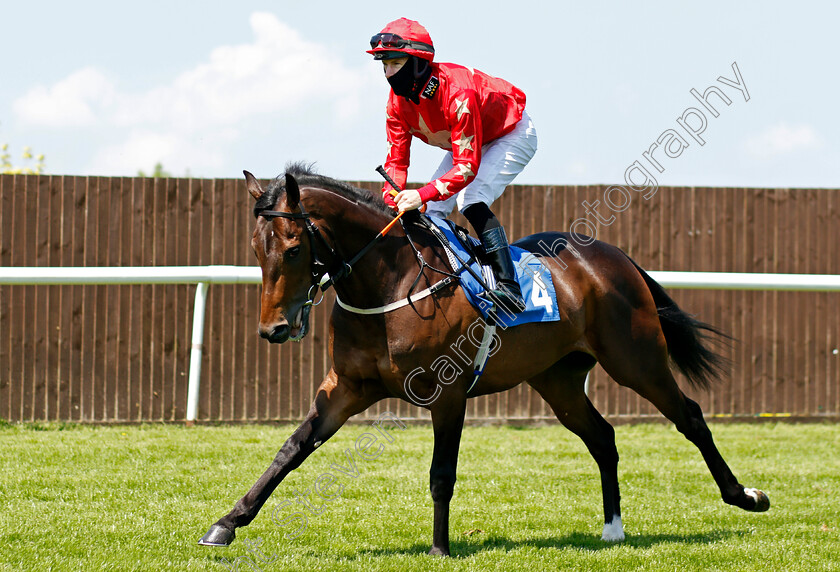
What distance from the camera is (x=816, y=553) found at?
430 cm

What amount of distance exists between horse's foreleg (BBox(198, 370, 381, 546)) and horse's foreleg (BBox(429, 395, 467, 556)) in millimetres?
355

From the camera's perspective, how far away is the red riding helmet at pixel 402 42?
13.9 feet

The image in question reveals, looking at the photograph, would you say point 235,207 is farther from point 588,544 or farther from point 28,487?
point 588,544

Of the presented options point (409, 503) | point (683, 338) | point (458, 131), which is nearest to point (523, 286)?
point (458, 131)

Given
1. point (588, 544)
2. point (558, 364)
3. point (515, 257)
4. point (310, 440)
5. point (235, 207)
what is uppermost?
point (235, 207)

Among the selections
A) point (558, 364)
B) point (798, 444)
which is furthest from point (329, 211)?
point (798, 444)

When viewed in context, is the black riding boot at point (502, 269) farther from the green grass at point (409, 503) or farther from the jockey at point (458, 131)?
the green grass at point (409, 503)

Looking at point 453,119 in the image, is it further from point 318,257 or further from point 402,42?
point 318,257

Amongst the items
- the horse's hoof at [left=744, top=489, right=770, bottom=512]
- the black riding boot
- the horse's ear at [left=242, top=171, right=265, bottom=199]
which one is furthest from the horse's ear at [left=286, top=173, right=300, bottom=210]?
the horse's hoof at [left=744, top=489, right=770, bottom=512]

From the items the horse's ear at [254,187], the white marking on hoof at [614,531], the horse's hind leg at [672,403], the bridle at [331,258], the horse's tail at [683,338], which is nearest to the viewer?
the bridle at [331,258]

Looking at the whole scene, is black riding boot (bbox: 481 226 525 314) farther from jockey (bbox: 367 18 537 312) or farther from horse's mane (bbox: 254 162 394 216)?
horse's mane (bbox: 254 162 394 216)

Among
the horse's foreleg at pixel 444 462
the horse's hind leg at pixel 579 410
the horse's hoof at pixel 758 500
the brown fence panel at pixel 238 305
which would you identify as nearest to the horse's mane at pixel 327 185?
the horse's foreleg at pixel 444 462

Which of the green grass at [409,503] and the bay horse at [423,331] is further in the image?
the green grass at [409,503]

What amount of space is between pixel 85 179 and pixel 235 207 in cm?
131
